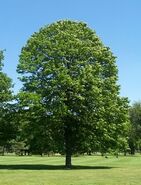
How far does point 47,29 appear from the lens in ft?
187

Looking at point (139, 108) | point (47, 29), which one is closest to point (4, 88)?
point (47, 29)

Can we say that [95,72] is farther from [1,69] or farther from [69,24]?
[1,69]

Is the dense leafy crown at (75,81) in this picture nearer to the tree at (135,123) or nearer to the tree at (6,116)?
the tree at (6,116)

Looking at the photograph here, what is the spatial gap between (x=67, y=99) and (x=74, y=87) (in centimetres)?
178

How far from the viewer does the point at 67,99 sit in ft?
175

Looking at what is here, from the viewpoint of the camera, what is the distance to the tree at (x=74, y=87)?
52750mm

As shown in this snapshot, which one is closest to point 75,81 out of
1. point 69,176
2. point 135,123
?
point 69,176

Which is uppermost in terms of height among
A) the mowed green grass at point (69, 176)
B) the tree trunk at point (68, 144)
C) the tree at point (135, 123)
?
the tree at point (135, 123)

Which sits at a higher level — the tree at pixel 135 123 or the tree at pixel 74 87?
the tree at pixel 135 123

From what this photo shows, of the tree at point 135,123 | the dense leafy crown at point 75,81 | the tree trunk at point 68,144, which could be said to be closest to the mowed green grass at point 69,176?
the tree trunk at point 68,144

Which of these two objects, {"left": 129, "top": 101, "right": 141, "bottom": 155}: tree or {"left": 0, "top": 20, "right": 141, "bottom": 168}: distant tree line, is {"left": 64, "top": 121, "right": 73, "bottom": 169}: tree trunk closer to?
{"left": 0, "top": 20, "right": 141, "bottom": 168}: distant tree line

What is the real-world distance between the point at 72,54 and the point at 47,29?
16.3 feet

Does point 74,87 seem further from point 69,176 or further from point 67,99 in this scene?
point 69,176

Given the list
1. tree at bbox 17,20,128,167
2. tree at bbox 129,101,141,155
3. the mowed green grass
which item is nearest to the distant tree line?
tree at bbox 17,20,128,167
